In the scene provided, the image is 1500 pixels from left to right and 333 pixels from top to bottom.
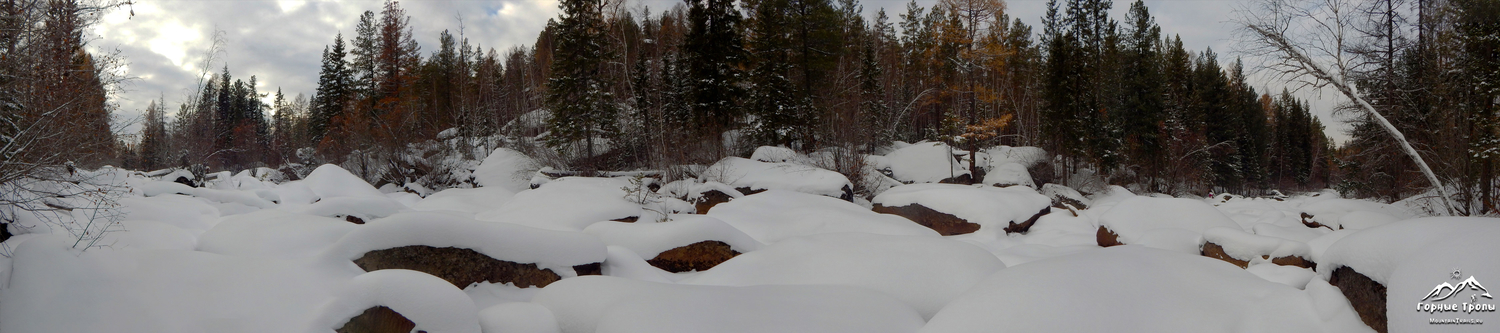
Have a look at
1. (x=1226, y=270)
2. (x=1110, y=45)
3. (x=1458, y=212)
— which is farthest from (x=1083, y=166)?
(x=1226, y=270)

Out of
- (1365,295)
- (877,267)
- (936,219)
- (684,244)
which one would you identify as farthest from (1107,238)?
(684,244)

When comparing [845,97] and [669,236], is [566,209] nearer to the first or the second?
[669,236]

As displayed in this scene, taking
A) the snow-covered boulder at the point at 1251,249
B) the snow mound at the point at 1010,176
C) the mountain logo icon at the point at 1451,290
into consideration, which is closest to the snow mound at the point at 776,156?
the snow mound at the point at 1010,176

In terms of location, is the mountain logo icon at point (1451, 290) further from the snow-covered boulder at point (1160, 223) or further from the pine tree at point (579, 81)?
the pine tree at point (579, 81)

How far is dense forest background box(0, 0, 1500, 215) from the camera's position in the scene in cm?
1265

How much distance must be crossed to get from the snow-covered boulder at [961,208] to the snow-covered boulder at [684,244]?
5.97 meters

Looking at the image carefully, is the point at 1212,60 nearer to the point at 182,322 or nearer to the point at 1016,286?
the point at 1016,286

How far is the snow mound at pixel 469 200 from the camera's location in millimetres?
13281

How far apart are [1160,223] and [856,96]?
41.3 feet

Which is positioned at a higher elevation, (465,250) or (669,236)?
(465,250)

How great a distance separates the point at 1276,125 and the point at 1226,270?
56.5 metres

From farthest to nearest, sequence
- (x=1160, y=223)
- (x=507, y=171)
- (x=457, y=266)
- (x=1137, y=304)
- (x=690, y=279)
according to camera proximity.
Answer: (x=507, y=171), (x=1160, y=223), (x=690, y=279), (x=457, y=266), (x=1137, y=304)

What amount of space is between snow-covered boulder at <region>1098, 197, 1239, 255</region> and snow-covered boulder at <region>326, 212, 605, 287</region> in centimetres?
815

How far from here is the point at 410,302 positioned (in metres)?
3.46
